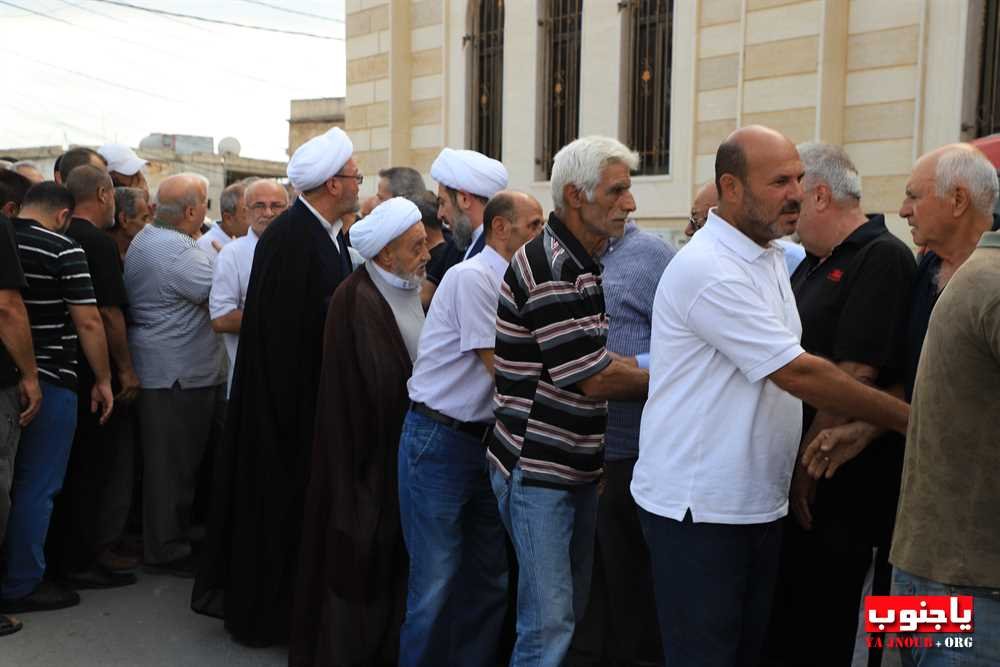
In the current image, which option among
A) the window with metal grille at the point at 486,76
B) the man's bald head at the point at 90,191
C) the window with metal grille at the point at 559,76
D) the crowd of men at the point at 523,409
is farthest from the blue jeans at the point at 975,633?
the window with metal grille at the point at 486,76

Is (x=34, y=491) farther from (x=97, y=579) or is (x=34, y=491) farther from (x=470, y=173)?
(x=470, y=173)

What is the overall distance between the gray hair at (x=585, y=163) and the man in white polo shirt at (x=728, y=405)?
1.31 ft

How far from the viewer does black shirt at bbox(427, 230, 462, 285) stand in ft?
17.5

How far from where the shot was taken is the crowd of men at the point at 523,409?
105 inches

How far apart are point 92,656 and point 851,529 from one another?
3.23 m

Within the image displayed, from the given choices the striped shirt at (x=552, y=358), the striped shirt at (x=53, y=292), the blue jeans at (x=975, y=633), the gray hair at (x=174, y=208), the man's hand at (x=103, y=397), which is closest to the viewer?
the blue jeans at (x=975, y=633)

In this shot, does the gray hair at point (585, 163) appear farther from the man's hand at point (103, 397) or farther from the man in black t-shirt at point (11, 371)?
the man's hand at point (103, 397)

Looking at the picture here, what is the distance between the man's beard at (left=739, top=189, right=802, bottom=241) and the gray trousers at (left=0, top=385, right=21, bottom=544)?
141 inches

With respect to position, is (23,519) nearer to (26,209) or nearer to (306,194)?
(26,209)

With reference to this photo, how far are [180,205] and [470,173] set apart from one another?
6.08ft

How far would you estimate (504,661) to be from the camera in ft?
14.6

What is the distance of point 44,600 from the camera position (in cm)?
505

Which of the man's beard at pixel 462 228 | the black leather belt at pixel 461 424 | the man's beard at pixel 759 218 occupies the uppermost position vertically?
the man's beard at pixel 759 218

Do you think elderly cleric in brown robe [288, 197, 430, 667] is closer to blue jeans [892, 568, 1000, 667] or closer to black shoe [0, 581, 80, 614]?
black shoe [0, 581, 80, 614]
